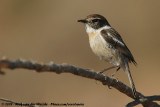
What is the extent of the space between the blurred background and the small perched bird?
19.3 ft

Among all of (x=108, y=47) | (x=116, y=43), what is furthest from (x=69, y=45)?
(x=108, y=47)

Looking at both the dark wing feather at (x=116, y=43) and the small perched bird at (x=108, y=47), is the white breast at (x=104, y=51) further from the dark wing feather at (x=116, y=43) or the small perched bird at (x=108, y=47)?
the dark wing feather at (x=116, y=43)

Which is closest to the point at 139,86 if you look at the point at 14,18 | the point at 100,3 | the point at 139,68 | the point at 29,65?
the point at 139,68

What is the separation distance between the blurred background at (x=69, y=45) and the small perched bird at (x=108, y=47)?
19.3ft

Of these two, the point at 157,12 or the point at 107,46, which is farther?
the point at 157,12

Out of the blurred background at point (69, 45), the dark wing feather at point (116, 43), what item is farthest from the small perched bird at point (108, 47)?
the blurred background at point (69, 45)

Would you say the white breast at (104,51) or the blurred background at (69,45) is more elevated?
the blurred background at (69,45)

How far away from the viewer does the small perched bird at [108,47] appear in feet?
26.9

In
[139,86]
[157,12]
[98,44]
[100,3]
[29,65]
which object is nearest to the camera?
[29,65]

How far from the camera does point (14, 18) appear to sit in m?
23.3

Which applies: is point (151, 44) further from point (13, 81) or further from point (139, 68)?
point (13, 81)

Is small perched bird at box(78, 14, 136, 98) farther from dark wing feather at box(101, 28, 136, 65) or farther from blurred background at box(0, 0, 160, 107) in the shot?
blurred background at box(0, 0, 160, 107)

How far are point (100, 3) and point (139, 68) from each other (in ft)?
20.0

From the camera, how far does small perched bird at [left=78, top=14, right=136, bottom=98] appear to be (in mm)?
8195
